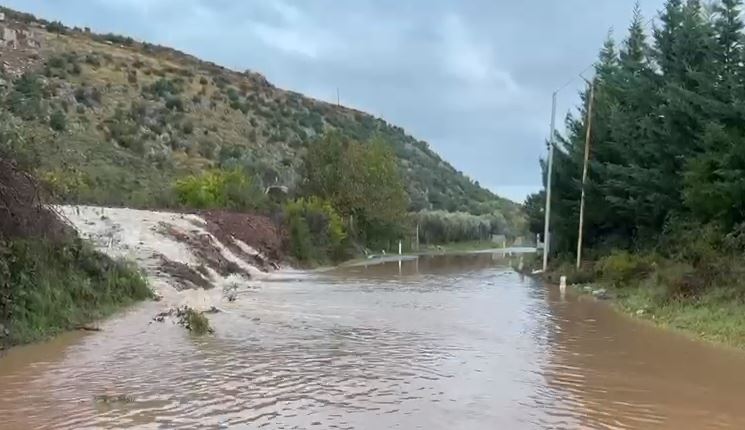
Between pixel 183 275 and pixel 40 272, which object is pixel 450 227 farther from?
pixel 40 272

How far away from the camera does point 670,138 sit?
26625mm

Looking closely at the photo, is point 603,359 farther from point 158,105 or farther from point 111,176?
point 158,105

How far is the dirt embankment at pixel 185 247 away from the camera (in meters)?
24.7

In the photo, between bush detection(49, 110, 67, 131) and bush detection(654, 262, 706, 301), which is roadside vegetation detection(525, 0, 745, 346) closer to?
bush detection(654, 262, 706, 301)

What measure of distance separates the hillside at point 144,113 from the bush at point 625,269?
703 inches

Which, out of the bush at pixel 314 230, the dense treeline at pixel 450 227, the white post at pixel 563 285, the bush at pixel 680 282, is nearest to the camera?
the bush at pixel 680 282

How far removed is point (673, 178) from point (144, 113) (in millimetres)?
43005

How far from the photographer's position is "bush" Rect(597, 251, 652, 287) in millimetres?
27109

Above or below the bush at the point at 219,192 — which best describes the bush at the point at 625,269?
below

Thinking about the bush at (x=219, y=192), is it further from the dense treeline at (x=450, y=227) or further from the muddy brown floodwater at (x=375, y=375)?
the dense treeline at (x=450, y=227)

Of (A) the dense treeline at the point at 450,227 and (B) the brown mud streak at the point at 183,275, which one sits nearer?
(B) the brown mud streak at the point at 183,275

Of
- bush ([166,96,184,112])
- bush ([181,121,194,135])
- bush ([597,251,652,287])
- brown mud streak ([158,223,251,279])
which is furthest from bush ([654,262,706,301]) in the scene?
bush ([166,96,184,112])

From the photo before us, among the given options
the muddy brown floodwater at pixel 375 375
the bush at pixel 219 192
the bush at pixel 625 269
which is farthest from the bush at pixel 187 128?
the muddy brown floodwater at pixel 375 375

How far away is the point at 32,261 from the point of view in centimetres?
1591
